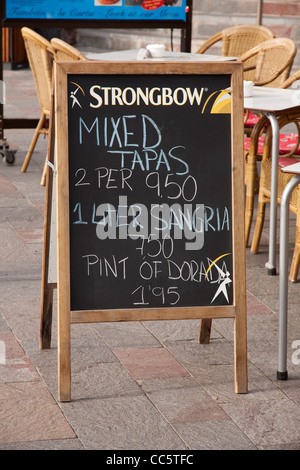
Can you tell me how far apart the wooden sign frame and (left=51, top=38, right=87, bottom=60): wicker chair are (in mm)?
3038

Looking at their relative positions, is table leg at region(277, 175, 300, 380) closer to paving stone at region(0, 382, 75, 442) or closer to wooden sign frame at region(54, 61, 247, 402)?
wooden sign frame at region(54, 61, 247, 402)

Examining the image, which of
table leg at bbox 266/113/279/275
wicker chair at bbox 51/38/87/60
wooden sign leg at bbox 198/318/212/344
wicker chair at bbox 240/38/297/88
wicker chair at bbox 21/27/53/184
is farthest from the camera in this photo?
wicker chair at bbox 240/38/297/88

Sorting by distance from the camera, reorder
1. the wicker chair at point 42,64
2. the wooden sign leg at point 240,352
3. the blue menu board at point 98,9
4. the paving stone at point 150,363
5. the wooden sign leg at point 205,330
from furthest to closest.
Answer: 1. the blue menu board at point 98,9
2. the wicker chair at point 42,64
3. the wooden sign leg at point 205,330
4. the paving stone at point 150,363
5. the wooden sign leg at point 240,352

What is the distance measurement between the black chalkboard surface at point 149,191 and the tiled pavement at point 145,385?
385 mm

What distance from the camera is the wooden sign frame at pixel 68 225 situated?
3.42 meters

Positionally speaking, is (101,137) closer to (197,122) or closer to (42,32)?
(197,122)

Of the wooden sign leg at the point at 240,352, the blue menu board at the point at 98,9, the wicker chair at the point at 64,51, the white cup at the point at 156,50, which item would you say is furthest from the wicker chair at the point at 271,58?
the wooden sign leg at the point at 240,352

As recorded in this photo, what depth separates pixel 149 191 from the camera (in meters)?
3.56

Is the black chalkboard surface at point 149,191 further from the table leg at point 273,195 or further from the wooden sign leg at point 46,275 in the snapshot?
the table leg at point 273,195

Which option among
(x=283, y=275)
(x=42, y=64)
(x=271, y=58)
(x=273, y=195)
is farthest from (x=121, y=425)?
(x=271, y=58)

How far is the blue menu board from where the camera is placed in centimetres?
741

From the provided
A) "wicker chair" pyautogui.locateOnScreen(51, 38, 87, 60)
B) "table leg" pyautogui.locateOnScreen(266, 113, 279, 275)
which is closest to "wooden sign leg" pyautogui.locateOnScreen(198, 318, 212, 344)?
"table leg" pyautogui.locateOnScreen(266, 113, 279, 275)

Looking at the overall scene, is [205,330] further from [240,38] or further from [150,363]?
[240,38]

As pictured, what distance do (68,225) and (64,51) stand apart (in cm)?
341
